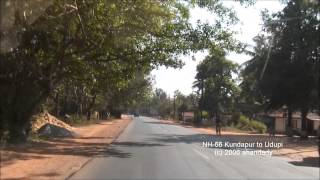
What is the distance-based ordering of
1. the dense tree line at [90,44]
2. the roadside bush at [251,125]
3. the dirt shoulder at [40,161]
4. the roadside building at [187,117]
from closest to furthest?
1. the dirt shoulder at [40,161]
2. the dense tree line at [90,44]
3. the roadside bush at [251,125]
4. the roadside building at [187,117]

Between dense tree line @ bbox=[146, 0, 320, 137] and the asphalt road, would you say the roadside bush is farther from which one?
the asphalt road

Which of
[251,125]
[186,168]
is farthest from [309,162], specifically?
[251,125]

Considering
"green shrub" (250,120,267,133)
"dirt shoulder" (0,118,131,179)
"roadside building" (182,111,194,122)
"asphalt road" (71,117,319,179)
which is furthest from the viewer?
"roadside building" (182,111,194,122)

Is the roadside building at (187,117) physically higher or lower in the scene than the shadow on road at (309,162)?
higher

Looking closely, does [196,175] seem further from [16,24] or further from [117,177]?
[16,24]

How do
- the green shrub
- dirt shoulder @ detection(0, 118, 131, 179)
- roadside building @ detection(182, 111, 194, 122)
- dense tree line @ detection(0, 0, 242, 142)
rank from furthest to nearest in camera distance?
roadside building @ detection(182, 111, 194, 122) < the green shrub < dense tree line @ detection(0, 0, 242, 142) < dirt shoulder @ detection(0, 118, 131, 179)

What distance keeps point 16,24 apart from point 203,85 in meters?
85.4

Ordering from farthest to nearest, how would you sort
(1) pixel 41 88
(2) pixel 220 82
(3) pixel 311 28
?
1. (2) pixel 220 82
2. (3) pixel 311 28
3. (1) pixel 41 88

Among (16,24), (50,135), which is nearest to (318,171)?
(16,24)

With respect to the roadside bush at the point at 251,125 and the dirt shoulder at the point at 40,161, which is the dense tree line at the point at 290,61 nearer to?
the roadside bush at the point at 251,125

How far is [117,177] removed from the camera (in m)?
15.3

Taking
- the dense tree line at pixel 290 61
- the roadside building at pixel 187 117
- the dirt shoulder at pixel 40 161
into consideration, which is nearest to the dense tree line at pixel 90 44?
the dirt shoulder at pixel 40 161

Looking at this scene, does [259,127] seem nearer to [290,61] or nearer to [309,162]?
[290,61]

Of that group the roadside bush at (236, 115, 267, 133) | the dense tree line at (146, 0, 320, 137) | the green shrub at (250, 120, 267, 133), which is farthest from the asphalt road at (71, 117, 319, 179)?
the roadside bush at (236, 115, 267, 133)
